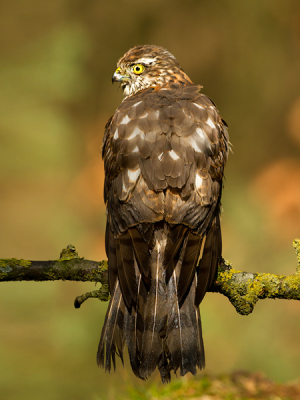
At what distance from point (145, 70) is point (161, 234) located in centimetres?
216

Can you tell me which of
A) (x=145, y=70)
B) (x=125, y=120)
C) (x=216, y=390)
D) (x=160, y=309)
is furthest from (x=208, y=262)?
(x=216, y=390)

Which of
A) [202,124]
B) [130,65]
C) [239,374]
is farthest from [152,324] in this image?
[239,374]

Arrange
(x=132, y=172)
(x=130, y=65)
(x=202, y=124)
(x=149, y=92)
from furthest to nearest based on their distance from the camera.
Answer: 1. (x=130, y=65)
2. (x=149, y=92)
3. (x=202, y=124)
4. (x=132, y=172)

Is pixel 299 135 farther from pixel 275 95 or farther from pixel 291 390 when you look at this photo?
pixel 291 390

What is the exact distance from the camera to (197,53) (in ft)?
26.5

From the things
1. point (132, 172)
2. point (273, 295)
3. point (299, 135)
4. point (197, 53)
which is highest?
point (197, 53)

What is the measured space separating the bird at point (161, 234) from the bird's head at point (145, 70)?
106 centimetres

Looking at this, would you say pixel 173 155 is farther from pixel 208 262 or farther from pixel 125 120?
pixel 208 262

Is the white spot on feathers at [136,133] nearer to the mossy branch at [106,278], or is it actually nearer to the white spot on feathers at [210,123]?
the white spot on feathers at [210,123]

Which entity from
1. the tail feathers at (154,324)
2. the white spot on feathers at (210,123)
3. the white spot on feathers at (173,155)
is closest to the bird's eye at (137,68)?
the white spot on feathers at (210,123)

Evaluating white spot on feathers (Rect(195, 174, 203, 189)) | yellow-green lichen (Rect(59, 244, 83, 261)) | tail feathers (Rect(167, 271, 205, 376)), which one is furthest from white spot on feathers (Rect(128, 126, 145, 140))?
tail feathers (Rect(167, 271, 205, 376))

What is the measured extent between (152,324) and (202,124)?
1545 mm

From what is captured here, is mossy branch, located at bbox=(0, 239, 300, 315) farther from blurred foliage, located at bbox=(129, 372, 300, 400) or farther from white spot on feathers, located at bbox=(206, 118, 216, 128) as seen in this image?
blurred foliage, located at bbox=(129, 372, 300, 400)

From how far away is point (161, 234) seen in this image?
2.87 m
